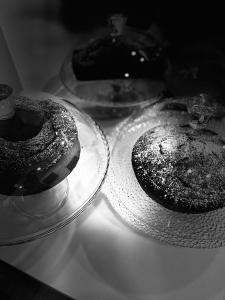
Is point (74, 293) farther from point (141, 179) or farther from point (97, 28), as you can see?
point (97, 28)

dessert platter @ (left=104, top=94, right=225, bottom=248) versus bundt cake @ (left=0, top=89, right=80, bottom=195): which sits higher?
bundt cake @ (left=0, top=89, right=80, bottom=195)

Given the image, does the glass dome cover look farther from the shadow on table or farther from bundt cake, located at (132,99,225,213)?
the shadow on table

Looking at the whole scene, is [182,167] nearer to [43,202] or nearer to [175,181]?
[175,181]

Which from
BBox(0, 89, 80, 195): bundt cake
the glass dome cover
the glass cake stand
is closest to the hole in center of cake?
BBox(0, 89, 80, 195): bundt cake

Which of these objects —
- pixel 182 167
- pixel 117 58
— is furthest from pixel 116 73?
pixel 182 167

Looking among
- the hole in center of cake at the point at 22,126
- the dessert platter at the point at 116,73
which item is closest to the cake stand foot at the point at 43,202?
the hole in center of cake at the point at 22,126
